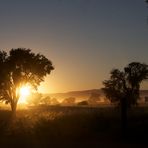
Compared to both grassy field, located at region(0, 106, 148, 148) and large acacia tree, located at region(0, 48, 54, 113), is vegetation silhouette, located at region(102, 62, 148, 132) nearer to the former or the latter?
large acacia tree, located at region(0, 48, 54, 113)

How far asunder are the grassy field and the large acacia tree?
40889mm

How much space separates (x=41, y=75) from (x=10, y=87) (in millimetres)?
5275

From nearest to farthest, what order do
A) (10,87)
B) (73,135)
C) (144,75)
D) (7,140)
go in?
1. (7,140)
2. (73,135)
3. (10,87)
4. (144,75)

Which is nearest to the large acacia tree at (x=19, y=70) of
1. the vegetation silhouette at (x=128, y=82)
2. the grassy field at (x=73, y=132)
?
the vegetation silhouette at (x=128, y=82)

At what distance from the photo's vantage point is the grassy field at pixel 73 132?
22.7 m

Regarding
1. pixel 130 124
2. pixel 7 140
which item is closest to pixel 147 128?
pixel 130 124

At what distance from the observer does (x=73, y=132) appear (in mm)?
26281

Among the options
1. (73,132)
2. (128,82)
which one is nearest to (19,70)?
(128,82)

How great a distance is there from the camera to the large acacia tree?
226 feet

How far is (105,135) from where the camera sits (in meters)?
25.4

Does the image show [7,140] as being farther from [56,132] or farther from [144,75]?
[144,75]

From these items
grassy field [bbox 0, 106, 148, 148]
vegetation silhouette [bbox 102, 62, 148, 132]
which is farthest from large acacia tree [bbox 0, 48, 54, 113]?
grassy field [bbox 0, 106, 148, 148]

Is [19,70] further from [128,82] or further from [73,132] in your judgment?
[73,132]

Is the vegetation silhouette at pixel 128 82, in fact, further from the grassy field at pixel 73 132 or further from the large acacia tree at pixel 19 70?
the grassy field at pixel 73 132
